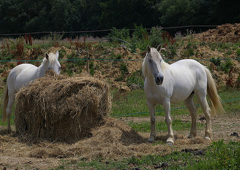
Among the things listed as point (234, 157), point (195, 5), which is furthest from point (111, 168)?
point (195, 5)

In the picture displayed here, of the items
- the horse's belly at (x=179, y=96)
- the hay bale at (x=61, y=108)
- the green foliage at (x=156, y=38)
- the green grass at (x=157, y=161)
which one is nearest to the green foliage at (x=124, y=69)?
the green foliage at (x=156, y=38)

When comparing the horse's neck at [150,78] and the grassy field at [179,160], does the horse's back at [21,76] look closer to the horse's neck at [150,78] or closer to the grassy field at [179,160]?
the grassy field at [179,160]

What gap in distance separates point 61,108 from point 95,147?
3.98ft

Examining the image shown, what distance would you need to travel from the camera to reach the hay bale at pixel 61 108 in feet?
21.0

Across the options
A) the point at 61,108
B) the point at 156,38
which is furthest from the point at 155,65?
the point at 156,38

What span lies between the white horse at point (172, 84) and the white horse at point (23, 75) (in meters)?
2.37

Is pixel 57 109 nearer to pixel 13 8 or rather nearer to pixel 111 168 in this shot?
pixel 111 168

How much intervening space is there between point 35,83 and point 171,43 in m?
10.9

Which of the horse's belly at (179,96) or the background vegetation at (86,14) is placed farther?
the background vegetation at (86,14)

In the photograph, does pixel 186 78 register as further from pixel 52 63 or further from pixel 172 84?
pixel 52 63

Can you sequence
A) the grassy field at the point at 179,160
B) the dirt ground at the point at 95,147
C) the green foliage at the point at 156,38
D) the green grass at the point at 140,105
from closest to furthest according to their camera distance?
the grassy field at the point at 179,160 < the dirt ground at the point at 95,147 < the green grass at the point at 140,105 < the green foliage at the point at 156,38

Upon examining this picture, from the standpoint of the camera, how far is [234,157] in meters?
3.98

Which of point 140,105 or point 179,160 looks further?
point 140,105

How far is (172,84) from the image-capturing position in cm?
647
